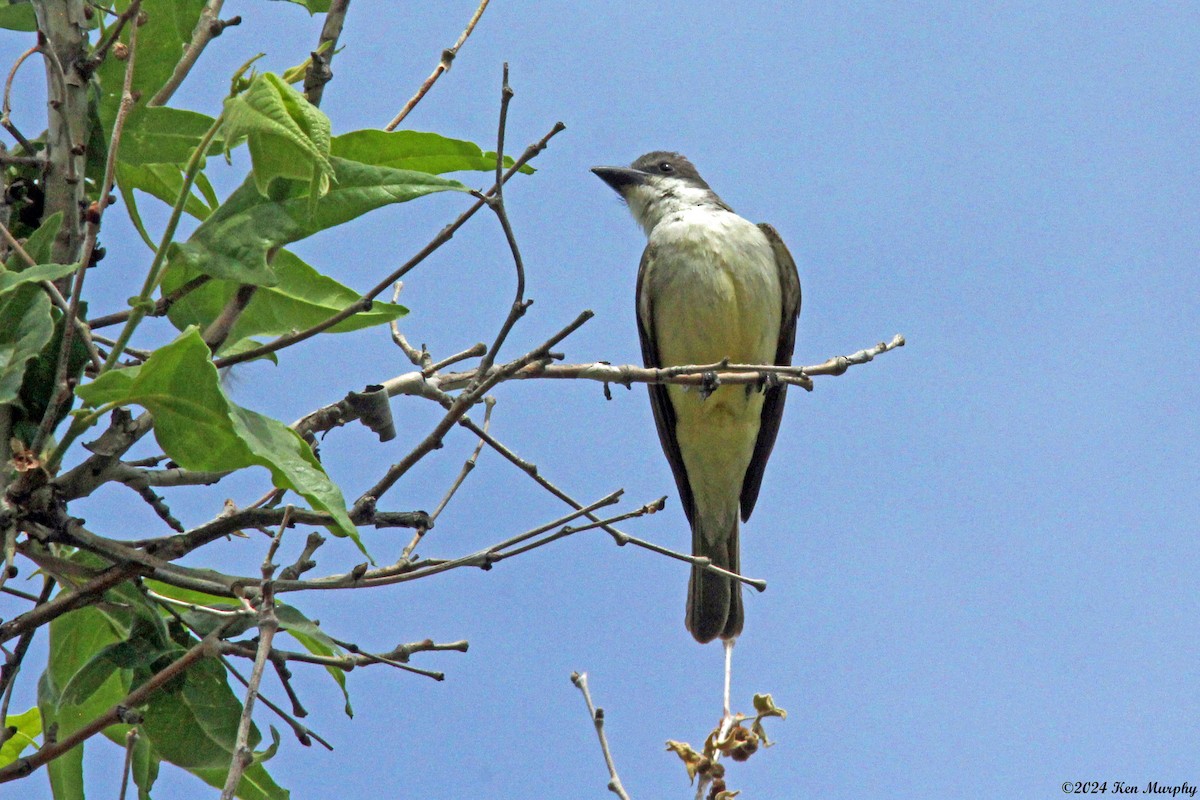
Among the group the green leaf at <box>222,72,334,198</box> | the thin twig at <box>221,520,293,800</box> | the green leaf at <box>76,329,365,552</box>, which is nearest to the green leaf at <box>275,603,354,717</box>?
the thin twig at <box>221,520,293,800</box>

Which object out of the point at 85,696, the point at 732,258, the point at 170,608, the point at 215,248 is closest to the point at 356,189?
the point at 215,248

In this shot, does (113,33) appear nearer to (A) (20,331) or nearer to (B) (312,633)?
(A) (20,331)

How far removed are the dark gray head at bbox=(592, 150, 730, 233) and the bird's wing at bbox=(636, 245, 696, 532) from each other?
0.60 m

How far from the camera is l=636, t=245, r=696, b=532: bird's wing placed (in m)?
8.73

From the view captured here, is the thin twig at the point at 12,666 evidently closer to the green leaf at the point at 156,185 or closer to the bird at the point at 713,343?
the green leaf at the point at 156,185

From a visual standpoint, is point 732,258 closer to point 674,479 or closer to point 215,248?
point 674,479

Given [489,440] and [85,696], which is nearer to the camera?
[85,696]

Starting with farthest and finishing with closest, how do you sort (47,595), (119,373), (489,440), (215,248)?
(489,440) < (47,595) < (215,248) < (119,373)

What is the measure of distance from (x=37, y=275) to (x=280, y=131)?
0.56 m

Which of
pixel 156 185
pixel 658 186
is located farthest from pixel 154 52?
pixel 658 186

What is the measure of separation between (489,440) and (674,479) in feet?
19.4

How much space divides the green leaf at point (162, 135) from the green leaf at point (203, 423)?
2.87 feet

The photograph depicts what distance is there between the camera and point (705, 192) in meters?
9.46

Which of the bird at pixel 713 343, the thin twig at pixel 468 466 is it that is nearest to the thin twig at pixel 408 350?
the thin twig at pixel 468 466
